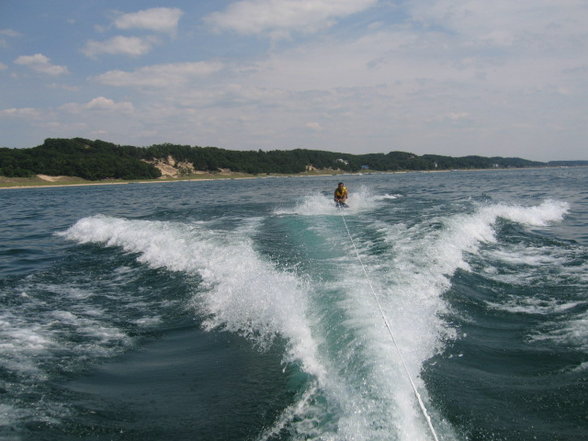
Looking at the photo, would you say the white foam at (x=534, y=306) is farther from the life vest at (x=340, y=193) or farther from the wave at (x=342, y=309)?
the life vest at (x=340, y=193)

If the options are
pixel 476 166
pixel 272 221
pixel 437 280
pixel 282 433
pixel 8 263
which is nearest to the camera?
pixel 282 433

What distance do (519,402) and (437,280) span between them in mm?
3932

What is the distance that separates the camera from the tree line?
82062 mm

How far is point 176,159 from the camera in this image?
12119 centimetres

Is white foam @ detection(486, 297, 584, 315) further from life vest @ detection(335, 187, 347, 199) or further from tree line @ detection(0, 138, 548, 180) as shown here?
tree line @ detection(0, 138, 548, 180)

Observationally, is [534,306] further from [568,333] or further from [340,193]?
[340,193]

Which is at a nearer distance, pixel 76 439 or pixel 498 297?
pixel 76 439

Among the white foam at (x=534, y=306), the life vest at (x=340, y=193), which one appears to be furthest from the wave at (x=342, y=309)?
the life vest at (x=340, y=193)

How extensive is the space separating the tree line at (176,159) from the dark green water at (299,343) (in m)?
77.4

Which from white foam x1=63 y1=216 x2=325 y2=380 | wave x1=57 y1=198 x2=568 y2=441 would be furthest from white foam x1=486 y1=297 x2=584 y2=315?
white foam x1=63 y1=216 x2=325 y2=380

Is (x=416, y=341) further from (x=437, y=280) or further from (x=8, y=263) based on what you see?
(x=8, y=263)

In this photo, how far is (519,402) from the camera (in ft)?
13.5

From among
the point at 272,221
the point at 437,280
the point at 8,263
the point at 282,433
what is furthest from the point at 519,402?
the point at 272,221

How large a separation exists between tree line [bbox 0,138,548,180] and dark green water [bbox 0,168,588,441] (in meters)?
77.4
